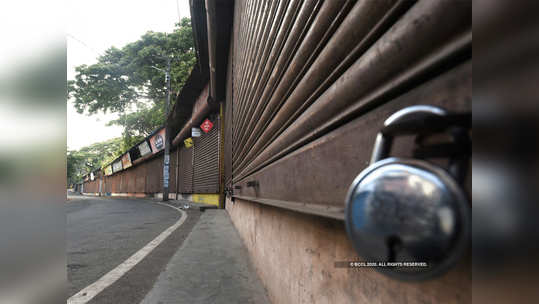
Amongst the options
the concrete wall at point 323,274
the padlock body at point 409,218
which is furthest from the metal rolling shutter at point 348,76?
the padlock body at point 409,218

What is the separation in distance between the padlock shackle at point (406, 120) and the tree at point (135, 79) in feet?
83.4

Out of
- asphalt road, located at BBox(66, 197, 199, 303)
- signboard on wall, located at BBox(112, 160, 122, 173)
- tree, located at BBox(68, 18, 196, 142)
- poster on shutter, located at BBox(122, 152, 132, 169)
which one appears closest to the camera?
asphalt road, located at BBox(66, 197, 199, 303)

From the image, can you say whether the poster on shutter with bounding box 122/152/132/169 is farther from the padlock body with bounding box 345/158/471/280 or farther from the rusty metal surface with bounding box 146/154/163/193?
the padlock body with bounding box 345/158/471/280

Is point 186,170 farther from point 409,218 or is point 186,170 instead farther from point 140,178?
point 409,218

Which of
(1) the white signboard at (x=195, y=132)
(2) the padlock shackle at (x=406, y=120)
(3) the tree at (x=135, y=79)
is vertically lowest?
(2) the padlock shackle at (x=406, y=120)

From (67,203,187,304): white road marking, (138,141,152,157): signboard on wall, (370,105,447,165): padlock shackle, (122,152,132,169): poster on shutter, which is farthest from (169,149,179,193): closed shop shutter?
(370,105,447,165): padlock shackle

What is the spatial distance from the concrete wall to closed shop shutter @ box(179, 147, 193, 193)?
1361 centimetres

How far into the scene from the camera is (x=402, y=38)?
0.66m

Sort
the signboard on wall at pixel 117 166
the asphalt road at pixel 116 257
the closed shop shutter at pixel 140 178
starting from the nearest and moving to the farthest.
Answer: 1. the asphalt road at pixel 116 257
2. the closed shop shutter at pixel 140 178
3. the signboard on wall at pixel 117 166

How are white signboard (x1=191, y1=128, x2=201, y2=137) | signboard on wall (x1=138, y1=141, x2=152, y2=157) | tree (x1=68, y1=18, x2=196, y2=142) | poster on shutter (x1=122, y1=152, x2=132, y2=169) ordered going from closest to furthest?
1. white signboard (x1=191, y1=128, x2=201, y2=137)
2. signboard on wall (x1=138, y1=141, x2=152, y2=157)
3. tree (x1=68, y1=18, x2=196, y2=142)
4. poster on shutter (x1=122, y1=152, x2=132, y2=169)

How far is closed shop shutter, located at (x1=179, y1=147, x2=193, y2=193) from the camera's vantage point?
51.0 ft

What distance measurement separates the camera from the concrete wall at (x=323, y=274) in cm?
58

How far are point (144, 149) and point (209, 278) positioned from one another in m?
23.8

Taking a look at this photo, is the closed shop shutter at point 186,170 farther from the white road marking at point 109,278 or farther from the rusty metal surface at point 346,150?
the rusty metal surface at point 346,150
